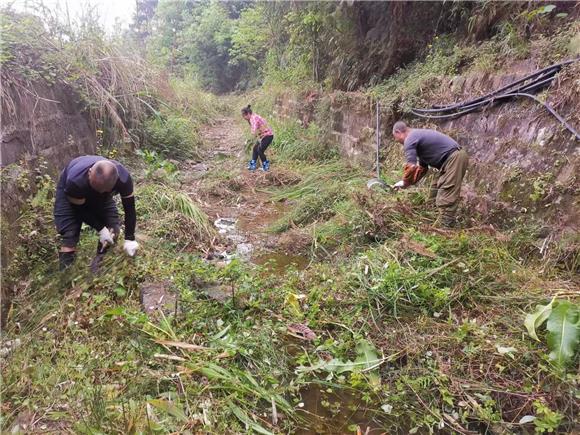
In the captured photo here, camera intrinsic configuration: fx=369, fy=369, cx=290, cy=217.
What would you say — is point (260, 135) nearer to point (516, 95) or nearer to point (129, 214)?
point (129, 214)

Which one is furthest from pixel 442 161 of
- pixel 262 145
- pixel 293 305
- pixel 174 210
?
pixel 262 145

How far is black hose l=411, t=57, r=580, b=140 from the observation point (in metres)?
3.47

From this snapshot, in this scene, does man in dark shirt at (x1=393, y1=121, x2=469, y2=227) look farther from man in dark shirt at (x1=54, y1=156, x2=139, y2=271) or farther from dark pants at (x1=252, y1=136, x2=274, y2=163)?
dark pants at (x1=252, y1=136, x2=274, y2=163)

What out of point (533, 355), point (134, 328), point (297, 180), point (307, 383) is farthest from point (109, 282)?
point (297, 180)

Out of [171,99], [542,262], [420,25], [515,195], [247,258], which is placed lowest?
[247,258]

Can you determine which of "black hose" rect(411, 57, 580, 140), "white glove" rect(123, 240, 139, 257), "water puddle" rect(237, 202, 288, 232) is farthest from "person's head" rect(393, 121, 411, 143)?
"white glove" rect(123, 240, 139, 257)

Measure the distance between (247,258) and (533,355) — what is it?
9.60 ft

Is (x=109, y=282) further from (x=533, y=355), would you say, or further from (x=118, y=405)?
(x=533, y=355)

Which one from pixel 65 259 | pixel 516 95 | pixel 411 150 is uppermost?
pixel 516 95

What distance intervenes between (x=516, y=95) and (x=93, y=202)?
4404 mm

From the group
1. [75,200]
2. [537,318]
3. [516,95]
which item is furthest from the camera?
[516,95]

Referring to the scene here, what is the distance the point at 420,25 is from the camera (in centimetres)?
628

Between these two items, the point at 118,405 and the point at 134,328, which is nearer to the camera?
the point at 118,405

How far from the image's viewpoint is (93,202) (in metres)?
3.45
